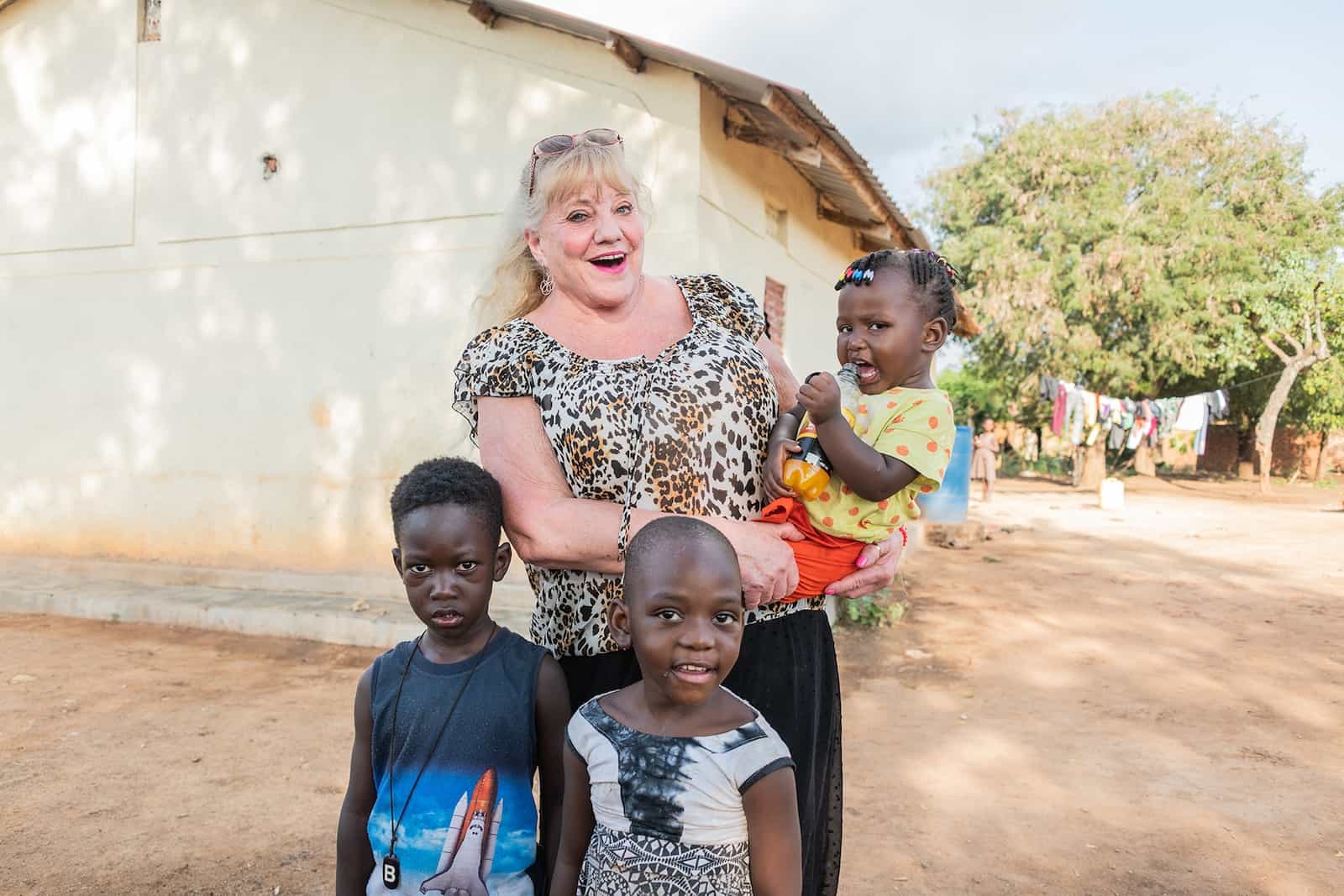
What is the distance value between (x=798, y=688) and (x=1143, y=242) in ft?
77.3

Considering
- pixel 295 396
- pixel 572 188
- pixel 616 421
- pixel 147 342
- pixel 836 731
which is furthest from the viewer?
pixel 147 342

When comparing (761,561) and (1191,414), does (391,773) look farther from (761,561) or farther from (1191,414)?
(1191,414)

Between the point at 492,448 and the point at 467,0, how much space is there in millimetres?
5864

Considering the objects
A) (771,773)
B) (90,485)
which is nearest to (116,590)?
(90,485)

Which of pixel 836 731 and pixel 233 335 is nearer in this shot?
pixel 836 731

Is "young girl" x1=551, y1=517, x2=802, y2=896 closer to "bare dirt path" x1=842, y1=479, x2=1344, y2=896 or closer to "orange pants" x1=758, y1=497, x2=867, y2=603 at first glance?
"orange pants" x1=758, y1=497, x2=867, y2=603

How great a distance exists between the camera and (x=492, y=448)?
6.27ft

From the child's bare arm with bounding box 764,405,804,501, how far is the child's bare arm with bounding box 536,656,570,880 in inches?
22.1

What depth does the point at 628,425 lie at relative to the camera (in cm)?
182

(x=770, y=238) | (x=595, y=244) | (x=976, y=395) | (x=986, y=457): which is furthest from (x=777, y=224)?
(x=976, y=395)

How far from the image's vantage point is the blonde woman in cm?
183

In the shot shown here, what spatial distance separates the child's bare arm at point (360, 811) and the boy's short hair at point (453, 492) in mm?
336

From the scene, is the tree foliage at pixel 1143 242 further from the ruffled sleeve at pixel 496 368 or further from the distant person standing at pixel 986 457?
the ruffled sleeve at pixel 496 368

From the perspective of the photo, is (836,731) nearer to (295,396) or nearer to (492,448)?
(492,448)
